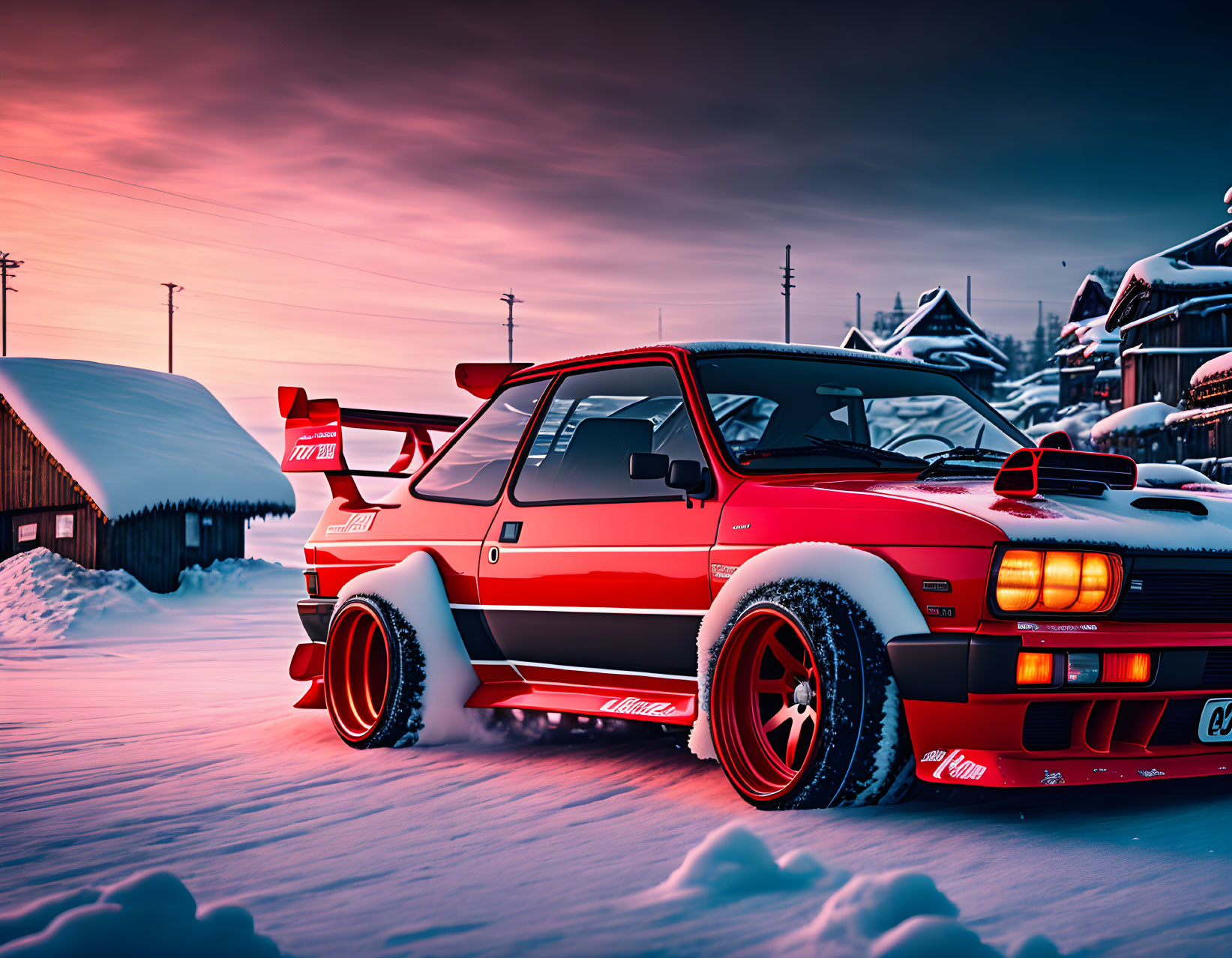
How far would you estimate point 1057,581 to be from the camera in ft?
12.6

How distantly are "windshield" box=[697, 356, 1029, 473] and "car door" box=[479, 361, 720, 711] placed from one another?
23cm

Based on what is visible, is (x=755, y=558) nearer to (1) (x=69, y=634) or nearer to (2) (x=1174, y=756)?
(2) (x=1174, y=756)

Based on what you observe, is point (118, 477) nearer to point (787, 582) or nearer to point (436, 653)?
point (436, 653)

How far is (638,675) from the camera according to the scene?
4996 mm

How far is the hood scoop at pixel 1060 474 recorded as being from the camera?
4.11 meters

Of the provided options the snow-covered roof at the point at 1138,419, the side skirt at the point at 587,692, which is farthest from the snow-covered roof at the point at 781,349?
the snow-covered roof at the point at 1138,419

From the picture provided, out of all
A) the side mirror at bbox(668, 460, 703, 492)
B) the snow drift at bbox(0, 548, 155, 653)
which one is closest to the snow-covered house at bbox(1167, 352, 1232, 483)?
the snow drift at bbox(0, 548, 155, 653)

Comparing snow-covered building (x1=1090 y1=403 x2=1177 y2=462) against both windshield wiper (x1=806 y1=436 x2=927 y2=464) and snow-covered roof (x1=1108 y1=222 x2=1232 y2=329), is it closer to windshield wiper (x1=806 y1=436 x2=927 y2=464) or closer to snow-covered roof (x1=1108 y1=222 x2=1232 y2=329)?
snow-covered roof (x1=1108 y1=222 x2=1232 y2=329)

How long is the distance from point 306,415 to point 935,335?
51.2 m

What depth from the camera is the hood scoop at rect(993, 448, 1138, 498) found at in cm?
411

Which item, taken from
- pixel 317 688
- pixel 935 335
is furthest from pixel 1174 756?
pixel 935 335

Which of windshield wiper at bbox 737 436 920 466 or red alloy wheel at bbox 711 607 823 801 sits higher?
windshield wiper at bbox 737 436 920 466

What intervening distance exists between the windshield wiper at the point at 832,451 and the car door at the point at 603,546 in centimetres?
31

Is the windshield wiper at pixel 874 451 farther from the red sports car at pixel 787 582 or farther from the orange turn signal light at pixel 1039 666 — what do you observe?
the orange turn signal light at pixel 1039 666
